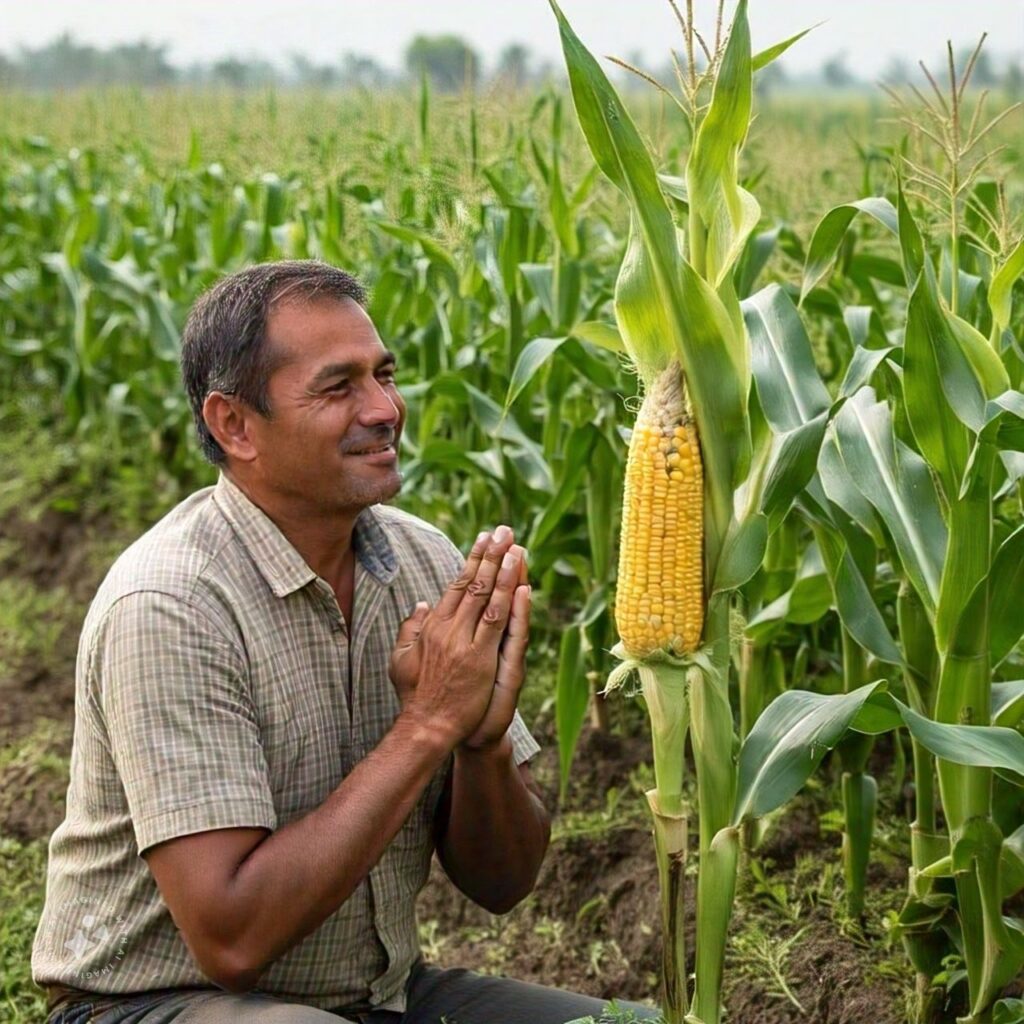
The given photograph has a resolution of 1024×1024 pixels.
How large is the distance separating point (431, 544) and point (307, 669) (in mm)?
460

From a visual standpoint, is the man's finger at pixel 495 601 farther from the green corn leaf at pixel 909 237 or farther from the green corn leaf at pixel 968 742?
the green corn leaf at pixel 909 237

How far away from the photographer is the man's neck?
9.18 ft

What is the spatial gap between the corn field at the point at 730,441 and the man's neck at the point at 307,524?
486 millimetres

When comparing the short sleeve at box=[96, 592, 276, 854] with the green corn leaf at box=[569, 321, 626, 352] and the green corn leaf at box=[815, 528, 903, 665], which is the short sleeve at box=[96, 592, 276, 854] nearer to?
the green corn leaf at box=[569, 321, 626, 352]

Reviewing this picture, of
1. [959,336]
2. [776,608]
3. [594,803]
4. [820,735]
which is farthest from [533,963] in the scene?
[959,336]

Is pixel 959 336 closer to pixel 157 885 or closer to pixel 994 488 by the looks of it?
pixel 994 488

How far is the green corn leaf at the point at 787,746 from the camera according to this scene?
248cm

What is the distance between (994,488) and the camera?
3000 mm

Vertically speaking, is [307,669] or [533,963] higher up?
[307,669]

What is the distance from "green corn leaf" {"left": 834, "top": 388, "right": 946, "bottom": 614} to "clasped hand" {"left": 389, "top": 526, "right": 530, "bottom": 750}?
699mm

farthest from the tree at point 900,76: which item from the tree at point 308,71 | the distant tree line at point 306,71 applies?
the tree at point 308,71

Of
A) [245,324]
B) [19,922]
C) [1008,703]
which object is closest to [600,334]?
[245,324]

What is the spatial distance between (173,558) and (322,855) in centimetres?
59
